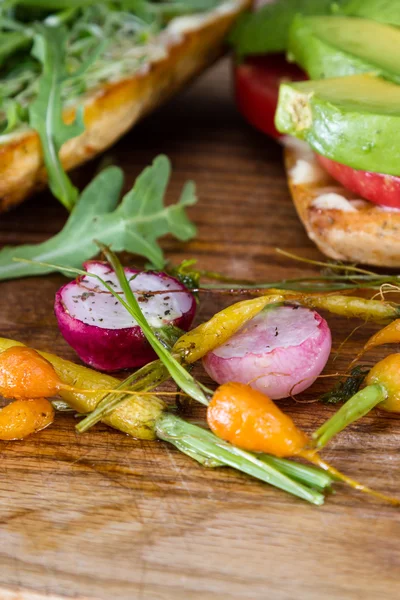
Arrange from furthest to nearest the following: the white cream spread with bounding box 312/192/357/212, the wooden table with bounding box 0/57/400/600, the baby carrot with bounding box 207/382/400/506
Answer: the white cream spread with bounding box 312/192/357/212
the baby carrot with bounding box 207/382/400/506
the wooden table with bounding box 0/57/400/600

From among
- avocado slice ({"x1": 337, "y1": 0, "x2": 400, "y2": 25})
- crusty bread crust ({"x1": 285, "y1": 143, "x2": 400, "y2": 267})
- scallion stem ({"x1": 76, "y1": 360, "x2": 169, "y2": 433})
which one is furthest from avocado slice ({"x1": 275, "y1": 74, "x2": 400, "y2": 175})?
scallion stem ({"x1": 76, "y1": 360, "x2": 169, "y2": 433})

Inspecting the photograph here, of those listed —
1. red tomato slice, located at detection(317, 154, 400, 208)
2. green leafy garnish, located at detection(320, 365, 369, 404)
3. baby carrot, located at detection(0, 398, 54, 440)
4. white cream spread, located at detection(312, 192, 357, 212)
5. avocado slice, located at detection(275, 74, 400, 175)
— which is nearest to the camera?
baby carrot, located at detection(0, 398, 54, 440)

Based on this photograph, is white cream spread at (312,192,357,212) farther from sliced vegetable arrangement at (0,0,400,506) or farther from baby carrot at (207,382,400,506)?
baby carrot at (207,382,400,506)

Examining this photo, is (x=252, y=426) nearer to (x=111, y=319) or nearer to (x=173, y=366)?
Answer: (x=173, y=366)

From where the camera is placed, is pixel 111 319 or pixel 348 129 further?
pixel 348 129

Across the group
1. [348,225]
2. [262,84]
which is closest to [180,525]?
[348,225]
